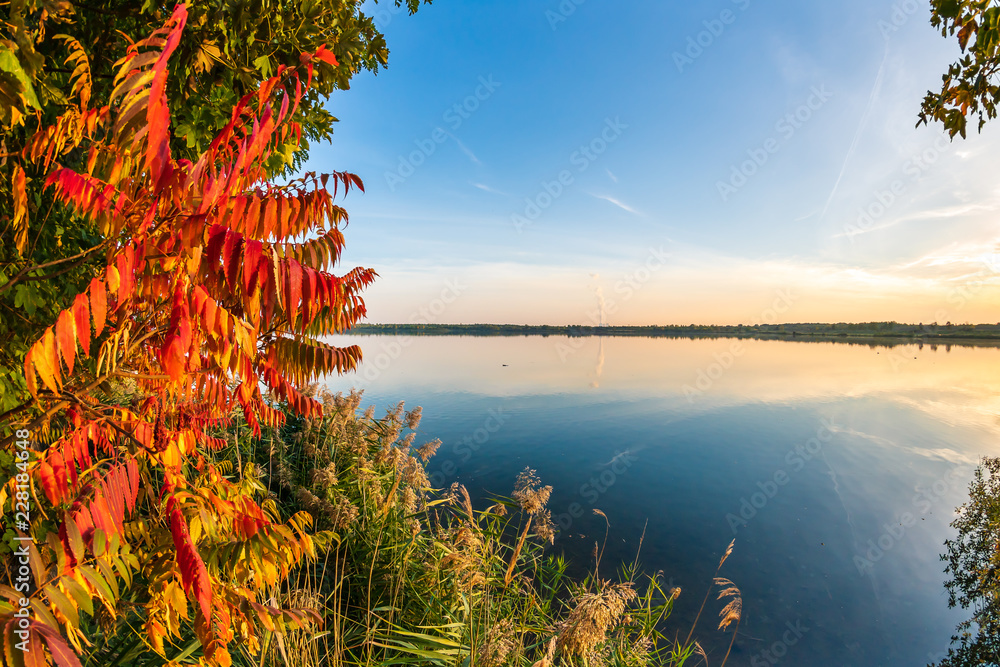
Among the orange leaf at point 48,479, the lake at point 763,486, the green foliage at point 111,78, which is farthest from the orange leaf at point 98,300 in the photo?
the lake at point 763,486

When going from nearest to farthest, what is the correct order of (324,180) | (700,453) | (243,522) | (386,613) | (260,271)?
(260,271) < (243,522) < (324,180) < (386,613) < (700,453)

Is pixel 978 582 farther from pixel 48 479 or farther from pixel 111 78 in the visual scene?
pixel 111 78

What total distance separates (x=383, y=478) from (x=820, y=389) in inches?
1362

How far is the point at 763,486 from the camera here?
11820 mm

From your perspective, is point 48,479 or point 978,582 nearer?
point 48,479

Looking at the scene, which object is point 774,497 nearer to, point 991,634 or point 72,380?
point 991,634

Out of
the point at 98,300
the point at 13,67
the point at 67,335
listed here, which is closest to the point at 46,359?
the point at 67,335

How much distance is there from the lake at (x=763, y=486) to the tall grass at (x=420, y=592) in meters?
2.37

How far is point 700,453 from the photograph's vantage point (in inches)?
571

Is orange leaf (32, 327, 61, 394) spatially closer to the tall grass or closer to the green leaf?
the green leaf

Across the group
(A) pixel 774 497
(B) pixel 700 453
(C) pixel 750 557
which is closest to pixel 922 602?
(C) pixel 750 557

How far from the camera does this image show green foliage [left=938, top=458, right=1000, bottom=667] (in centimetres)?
604

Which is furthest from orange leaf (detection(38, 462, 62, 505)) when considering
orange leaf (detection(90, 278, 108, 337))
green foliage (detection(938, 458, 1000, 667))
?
green foliage (detection(938, 458, 1000, 667))

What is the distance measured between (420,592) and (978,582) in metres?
9.15
